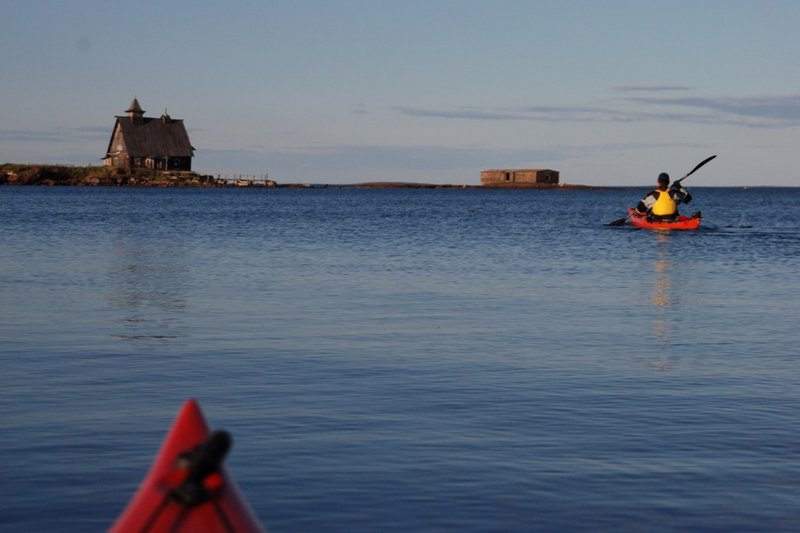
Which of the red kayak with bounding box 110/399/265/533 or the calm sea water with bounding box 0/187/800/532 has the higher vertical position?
the red kayak with bounding box 110/399/265/533

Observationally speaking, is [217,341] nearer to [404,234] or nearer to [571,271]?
[571,271]

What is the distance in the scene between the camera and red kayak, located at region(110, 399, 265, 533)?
159 inches

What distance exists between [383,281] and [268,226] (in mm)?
33096

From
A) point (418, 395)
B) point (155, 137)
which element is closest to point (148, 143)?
point (155, 137)

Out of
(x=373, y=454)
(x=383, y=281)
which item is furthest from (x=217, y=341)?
(x=383, y=281)

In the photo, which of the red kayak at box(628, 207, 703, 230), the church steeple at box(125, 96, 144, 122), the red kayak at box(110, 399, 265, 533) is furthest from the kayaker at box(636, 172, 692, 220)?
the church steeple at box(125, 96, 144, 122)

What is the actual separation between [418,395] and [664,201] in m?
36.1

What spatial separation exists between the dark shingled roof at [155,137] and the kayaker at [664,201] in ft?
334

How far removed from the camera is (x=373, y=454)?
9.23m

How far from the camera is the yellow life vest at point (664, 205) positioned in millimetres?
46062

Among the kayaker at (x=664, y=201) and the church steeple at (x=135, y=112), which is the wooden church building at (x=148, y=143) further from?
the kayaker at (x=664, y=201)

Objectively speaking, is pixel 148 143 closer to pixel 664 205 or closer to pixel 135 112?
pixel 135 112

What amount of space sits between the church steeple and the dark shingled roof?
265 mm

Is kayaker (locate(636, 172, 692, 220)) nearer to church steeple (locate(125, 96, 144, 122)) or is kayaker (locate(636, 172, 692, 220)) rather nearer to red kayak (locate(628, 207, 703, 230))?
red kayak (locate(628, 207, 703, 230))
